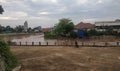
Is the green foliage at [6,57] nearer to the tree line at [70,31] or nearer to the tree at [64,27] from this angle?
the tree line at [70,31]

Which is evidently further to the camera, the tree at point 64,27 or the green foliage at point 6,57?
the tree at point 64,27

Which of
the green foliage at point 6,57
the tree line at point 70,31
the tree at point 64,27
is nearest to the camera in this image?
the green foliage at point 6,57

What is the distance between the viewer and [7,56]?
669 inches

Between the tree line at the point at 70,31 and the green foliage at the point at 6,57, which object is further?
the tree line at the point at 70,31

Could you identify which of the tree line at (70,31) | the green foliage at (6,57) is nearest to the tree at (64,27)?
the tree line at (70,31)

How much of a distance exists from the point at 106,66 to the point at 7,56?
9144 millimetres

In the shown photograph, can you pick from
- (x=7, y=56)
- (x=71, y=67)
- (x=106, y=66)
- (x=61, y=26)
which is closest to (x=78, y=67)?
(x=71, y=67)

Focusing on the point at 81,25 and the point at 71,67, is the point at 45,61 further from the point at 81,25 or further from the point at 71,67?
the point at 81,25

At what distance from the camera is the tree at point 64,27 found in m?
68.9

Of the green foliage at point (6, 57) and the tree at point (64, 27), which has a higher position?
the tree at point (64, 27)

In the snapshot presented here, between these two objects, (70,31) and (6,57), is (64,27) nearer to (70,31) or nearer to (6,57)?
(70,31)

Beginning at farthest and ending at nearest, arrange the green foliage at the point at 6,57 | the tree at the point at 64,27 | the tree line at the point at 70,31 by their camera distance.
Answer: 1. the tree at the point at 64,27
2. the tree line at the point at 70,31
3. the green foliage at the point at 6,57

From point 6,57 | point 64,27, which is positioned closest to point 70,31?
point 64,27

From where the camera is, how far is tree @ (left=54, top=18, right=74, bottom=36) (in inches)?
2714
